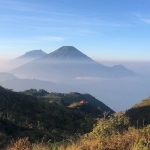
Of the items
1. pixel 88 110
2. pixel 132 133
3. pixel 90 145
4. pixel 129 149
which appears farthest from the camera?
pixel 88 110

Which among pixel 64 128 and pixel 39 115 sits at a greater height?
pixel 39 115

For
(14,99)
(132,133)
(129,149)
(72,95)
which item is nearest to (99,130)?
(132,133)

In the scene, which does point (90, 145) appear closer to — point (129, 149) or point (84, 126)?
point (129, 149)

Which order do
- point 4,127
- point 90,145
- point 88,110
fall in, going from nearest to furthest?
point 90,145 → point 4,127 → point 88,110

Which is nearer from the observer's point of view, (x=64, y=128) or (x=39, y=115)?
(x=64, y=128)

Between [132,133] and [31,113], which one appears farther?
[31,113]

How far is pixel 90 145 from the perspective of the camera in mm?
7320

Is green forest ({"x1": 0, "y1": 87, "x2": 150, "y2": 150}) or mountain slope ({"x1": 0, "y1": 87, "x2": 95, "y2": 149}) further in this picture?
mountain slope ({"x1": 0, "y1": 87, "x2": 95, "y2": 149})

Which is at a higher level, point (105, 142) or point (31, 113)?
point (105, 142)

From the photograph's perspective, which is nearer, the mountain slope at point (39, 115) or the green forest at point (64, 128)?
the green forest at point (64, 128)

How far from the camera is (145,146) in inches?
250

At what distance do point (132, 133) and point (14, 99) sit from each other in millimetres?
41193

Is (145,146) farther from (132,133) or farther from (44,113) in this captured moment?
(44,113)

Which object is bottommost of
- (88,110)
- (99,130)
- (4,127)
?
(88,110)
